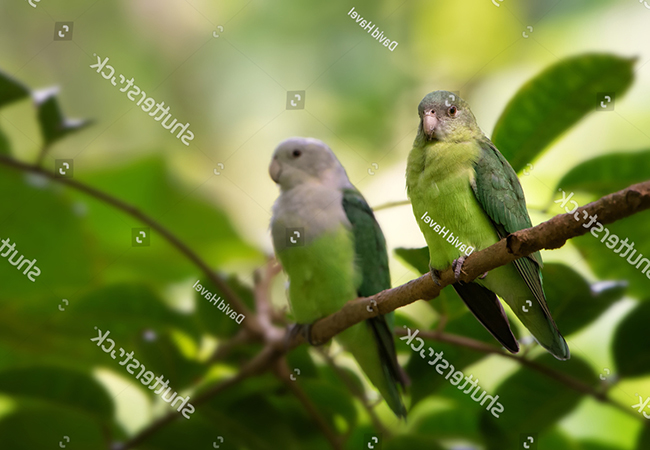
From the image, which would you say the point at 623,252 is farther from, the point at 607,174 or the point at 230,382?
the point at 230,382

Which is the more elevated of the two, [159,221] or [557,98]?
[557,98]

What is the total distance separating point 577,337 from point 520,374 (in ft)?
0.39

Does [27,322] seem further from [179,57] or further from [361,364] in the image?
[179,57]

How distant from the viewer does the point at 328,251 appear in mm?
1123

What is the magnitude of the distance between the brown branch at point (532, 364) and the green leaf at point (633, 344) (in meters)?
0.06

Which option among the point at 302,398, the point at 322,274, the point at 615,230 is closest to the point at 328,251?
the point at 322,274

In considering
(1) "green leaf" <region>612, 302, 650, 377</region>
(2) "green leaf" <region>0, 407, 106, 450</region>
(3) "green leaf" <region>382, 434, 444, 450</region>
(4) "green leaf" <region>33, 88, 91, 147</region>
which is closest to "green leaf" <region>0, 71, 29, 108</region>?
(4) "green leaf" <region>33, 88, 91, 147</region>

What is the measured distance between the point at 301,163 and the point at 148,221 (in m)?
Answer: 0.34

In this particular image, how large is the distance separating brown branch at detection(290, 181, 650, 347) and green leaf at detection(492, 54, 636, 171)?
0.22 m

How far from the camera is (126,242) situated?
151cm

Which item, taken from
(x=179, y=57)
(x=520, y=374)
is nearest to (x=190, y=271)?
(x=520, y=374)

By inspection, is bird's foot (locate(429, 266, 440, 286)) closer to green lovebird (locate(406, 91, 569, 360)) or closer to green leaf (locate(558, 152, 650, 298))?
green lovebird (locate(406, 91, 569, 360))

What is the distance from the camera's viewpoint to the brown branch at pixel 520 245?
0.47m

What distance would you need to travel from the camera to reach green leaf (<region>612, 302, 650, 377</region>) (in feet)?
3.08
